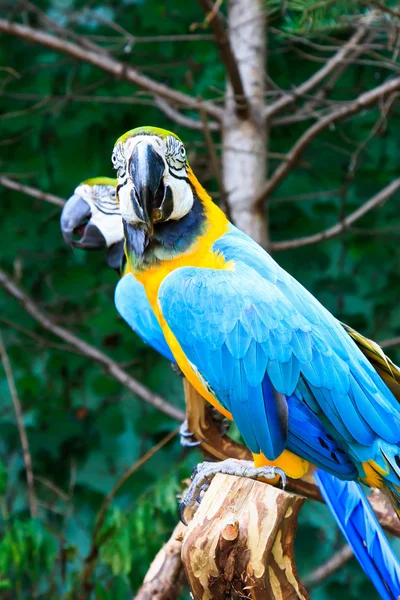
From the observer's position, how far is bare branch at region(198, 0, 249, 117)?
138 centimetres

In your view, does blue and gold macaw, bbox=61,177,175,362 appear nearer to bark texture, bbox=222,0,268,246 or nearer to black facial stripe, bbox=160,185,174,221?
bark texture, bbox=222,0,268,246

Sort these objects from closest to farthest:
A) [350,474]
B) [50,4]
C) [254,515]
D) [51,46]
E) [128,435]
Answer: [254,515]
[350,474]
[51,46]
[50,4]
[128,435]

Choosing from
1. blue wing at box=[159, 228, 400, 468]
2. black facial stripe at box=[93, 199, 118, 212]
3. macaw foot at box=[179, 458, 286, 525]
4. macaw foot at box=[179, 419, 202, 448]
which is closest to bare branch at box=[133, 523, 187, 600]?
macaw foot at box=[179, 419, 202, 448]

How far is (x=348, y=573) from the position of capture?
1.98 metres

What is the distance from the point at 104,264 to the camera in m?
2.02

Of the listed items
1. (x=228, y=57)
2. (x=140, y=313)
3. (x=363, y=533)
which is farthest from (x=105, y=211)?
(x=363, y=533)

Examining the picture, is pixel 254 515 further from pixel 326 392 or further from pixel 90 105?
pixel 90 105

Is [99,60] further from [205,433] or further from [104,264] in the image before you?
[205,433]

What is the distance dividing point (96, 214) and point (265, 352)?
2.22 ft

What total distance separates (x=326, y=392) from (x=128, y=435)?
1394 millimetres

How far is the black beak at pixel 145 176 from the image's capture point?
0.80 metres

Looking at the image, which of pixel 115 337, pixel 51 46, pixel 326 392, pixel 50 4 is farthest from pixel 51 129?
pixel 326 392

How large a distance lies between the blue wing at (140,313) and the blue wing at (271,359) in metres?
0.38

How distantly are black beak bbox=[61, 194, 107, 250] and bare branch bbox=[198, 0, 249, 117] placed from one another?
415 millimetres
